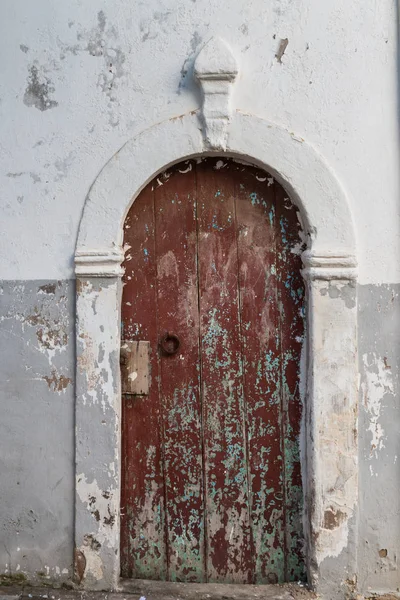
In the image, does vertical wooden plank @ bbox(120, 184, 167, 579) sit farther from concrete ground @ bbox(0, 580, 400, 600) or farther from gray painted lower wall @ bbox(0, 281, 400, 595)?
gray painted lower wall @ bbox(0, 281, 400, 595)

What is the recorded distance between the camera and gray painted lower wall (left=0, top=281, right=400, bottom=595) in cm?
250

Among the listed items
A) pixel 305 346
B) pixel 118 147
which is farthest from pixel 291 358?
pixel 118 147

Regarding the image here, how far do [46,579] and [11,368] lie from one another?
106cm

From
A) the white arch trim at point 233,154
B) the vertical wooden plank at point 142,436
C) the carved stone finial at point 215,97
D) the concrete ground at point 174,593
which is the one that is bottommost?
the concrete ground at point 174,593

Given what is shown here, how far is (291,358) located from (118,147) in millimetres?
1364

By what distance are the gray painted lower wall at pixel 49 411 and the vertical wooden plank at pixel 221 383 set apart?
610mm

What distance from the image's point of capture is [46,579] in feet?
8.52

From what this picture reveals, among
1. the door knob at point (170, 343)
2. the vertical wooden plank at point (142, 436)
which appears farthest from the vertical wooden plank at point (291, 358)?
the vertical wooden plank at point (142, 436)

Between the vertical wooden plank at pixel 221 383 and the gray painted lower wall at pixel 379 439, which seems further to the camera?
the vertical wooden plank at pixel 221 383

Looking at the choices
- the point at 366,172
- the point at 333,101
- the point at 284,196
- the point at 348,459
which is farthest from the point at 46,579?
the point at 333,101

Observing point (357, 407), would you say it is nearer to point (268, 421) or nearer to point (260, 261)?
point (268, 421)

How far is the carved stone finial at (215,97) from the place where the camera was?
251 cm

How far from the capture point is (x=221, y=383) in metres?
2.66

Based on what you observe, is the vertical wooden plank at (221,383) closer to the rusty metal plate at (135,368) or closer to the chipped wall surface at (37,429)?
the rusty metal plate at (135,368)
